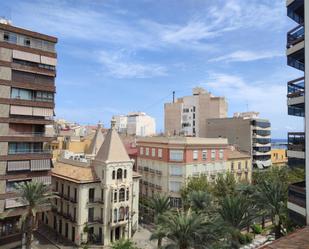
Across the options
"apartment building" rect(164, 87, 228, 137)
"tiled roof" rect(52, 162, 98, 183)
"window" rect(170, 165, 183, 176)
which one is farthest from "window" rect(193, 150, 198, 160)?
"apartment building" rect(164, 87, 228, 137)

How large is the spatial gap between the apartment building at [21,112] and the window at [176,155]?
22.2 meters

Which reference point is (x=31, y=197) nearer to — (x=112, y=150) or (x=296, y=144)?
(x=112, y=150)

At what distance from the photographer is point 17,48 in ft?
130

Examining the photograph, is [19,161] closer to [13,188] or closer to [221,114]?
[13,188]

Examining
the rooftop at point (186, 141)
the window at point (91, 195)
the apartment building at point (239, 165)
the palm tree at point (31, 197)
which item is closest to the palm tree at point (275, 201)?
the palm tree at point (31, 197)

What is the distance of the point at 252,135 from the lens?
75.9m

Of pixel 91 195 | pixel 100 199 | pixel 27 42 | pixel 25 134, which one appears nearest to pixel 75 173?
pixel 91 195

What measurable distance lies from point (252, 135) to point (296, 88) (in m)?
54.9

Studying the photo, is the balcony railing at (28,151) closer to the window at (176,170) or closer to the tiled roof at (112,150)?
the tiled roof at (112,150)

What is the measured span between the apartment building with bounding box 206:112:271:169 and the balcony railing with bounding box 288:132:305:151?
174 feet

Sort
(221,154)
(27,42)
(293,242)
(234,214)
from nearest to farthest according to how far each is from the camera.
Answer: (293,242) < (234,214) < (27,42) < (221,154)

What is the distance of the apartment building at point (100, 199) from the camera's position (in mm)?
45625

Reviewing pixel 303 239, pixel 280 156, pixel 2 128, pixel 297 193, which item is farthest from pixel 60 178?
pixel 280 156

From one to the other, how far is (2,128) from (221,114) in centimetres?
6780
